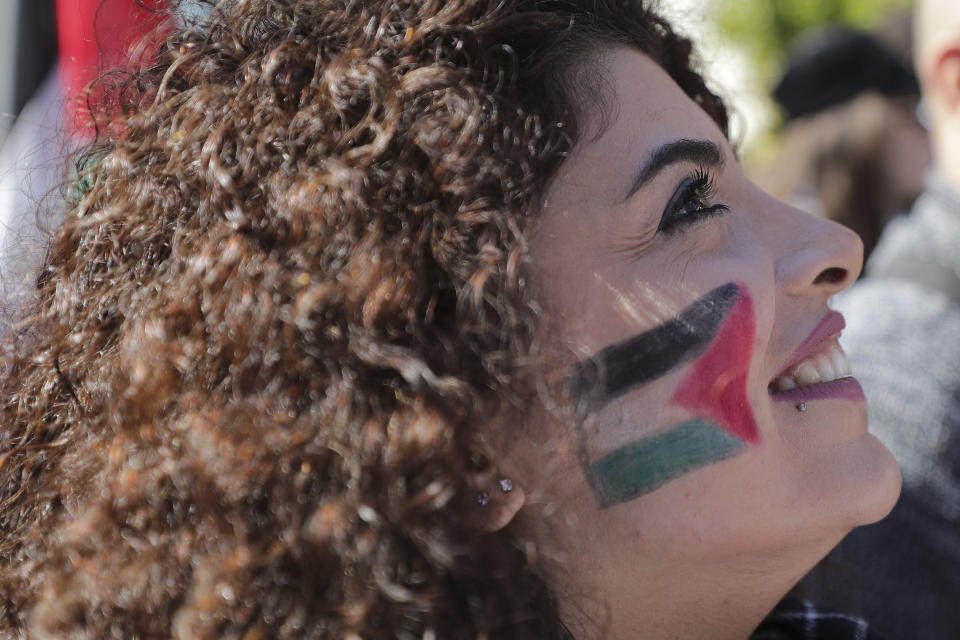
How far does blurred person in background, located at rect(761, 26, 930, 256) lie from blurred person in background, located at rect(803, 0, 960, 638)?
43.7 inches

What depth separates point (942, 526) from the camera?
2.05 metres

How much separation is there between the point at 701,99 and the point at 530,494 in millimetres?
987

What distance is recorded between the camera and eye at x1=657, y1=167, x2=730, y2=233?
4.66 ft

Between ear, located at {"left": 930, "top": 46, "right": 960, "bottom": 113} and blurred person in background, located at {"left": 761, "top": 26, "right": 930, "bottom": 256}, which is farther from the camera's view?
blurred person in background, located at {"left": 761, "top": 26, "right": 930, "bottom": 256}

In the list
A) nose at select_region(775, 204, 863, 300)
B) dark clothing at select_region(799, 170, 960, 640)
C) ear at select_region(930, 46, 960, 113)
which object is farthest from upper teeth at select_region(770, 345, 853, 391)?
ear at select_region(930, 46, 960, 113)

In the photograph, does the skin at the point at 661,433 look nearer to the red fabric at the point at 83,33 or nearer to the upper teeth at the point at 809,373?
the upper teeth at the point at 809,373

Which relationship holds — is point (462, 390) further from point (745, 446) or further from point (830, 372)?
point (830, 372)

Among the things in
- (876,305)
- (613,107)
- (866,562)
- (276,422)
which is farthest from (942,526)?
(276,422)

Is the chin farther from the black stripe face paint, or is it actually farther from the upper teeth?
the black stripe face paint

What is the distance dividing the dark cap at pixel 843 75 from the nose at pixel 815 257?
2575 mm

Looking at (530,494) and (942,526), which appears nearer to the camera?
(530,494)

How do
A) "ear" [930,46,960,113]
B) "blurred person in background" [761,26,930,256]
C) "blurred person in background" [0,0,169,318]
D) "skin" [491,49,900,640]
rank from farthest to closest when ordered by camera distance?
"blurred person in background" [761,26,930,256]
"ear" [930,46,960,113]
"blurred person in background" [0,0,169,318]
"skin" [491,49,900,640]

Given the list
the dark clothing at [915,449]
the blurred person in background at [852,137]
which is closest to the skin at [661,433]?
the dark clothing at [915,449]

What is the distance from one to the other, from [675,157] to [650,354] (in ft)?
1.00
